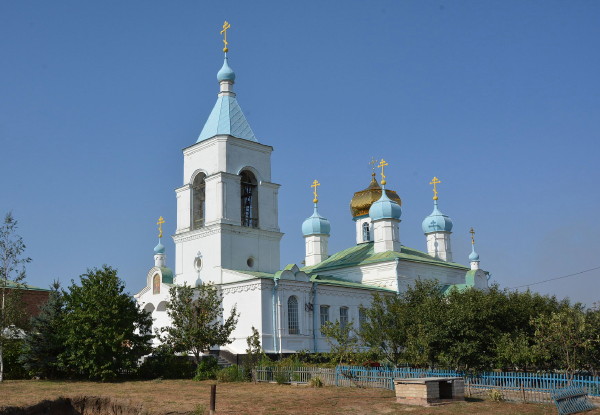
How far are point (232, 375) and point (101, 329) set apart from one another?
526 centimetres

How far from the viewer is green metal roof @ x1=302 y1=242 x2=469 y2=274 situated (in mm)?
37500

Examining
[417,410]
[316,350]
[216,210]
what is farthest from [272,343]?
[417,410]

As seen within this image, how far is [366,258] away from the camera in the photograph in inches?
1518

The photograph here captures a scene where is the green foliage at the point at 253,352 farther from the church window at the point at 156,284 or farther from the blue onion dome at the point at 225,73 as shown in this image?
the blue onion dome at the point at 225,73

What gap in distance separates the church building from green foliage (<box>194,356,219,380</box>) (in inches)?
88.2

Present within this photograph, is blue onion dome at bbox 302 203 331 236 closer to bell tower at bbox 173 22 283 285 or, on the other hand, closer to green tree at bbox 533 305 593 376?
bell tower at bbox 173 22 283 285

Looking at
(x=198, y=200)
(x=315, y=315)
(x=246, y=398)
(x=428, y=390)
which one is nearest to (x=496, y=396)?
(x=428, y=390)

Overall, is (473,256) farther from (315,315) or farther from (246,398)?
(246,398)

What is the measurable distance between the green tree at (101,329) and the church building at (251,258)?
15.8 ft

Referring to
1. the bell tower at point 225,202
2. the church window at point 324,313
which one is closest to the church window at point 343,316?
the church window at point 324,313

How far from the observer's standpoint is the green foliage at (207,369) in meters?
26.3

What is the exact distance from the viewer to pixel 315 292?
105 feet

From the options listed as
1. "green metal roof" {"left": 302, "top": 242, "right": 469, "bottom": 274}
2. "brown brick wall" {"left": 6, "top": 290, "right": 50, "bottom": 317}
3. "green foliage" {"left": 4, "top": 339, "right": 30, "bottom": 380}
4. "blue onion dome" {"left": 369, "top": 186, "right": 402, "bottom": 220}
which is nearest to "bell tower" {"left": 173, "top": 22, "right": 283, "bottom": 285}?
"green metal roof" {"left": 302, "top": 242, "right": 469, "bottom": 274}

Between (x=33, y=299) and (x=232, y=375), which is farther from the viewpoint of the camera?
(x=33, y=299)
